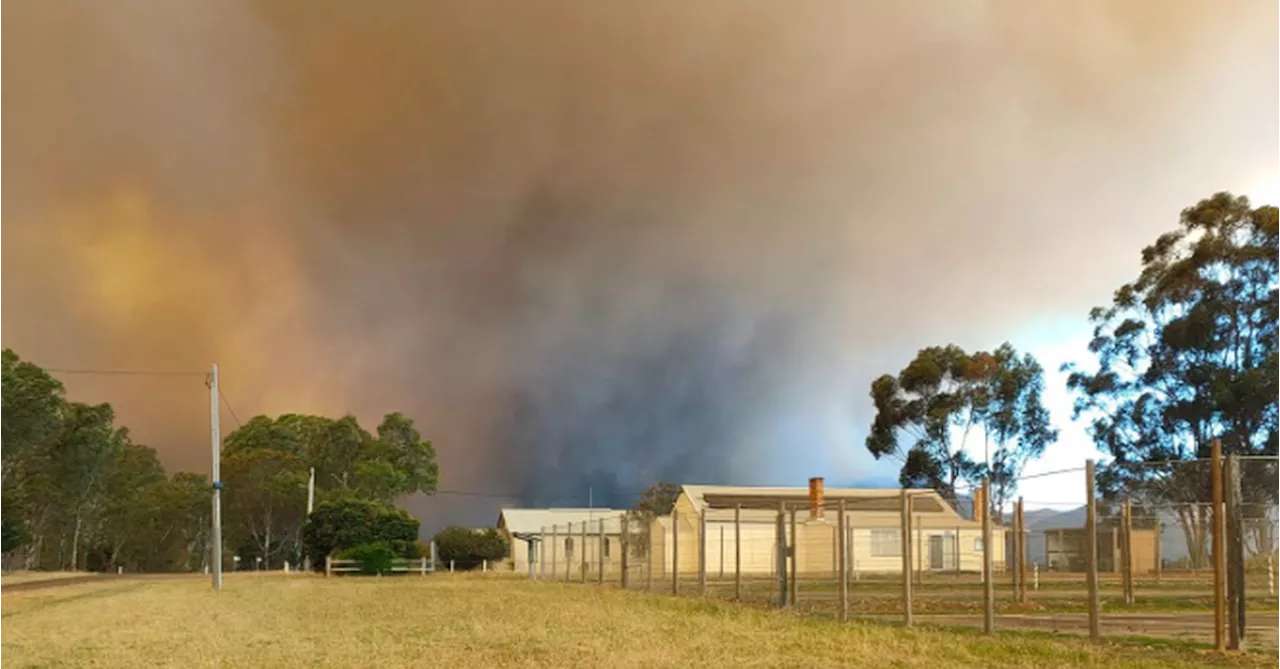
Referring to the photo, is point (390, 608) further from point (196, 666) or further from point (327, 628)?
point (196, 666)

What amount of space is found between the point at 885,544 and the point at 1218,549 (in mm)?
44509

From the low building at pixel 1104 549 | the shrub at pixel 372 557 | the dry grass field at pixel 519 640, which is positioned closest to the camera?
the dry grass field at pixel 519 640

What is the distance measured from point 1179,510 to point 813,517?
31.2 m

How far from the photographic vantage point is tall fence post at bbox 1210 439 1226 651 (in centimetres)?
1311

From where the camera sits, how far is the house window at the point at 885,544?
5575 cm

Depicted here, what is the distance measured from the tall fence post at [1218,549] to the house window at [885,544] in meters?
42.4

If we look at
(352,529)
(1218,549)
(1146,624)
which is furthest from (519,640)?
(352,529)

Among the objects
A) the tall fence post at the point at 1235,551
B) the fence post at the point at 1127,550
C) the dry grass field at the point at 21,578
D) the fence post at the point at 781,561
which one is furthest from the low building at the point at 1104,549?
the dry grass field at the point at 21,578

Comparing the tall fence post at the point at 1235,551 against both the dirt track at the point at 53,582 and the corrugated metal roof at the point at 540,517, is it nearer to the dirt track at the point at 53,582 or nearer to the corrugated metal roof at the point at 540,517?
the dirt track at the point at 53,582

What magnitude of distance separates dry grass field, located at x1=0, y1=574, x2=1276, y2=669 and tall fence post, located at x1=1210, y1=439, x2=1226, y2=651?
1.39ft

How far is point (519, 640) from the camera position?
16281 millimetres

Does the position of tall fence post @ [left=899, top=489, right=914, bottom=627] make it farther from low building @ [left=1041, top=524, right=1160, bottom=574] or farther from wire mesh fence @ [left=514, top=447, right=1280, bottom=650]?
low building @ [left=1041, top=524, right=1160, bottom=574]

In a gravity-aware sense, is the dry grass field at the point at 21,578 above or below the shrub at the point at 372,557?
below

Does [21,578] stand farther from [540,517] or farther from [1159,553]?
[1159,553]
